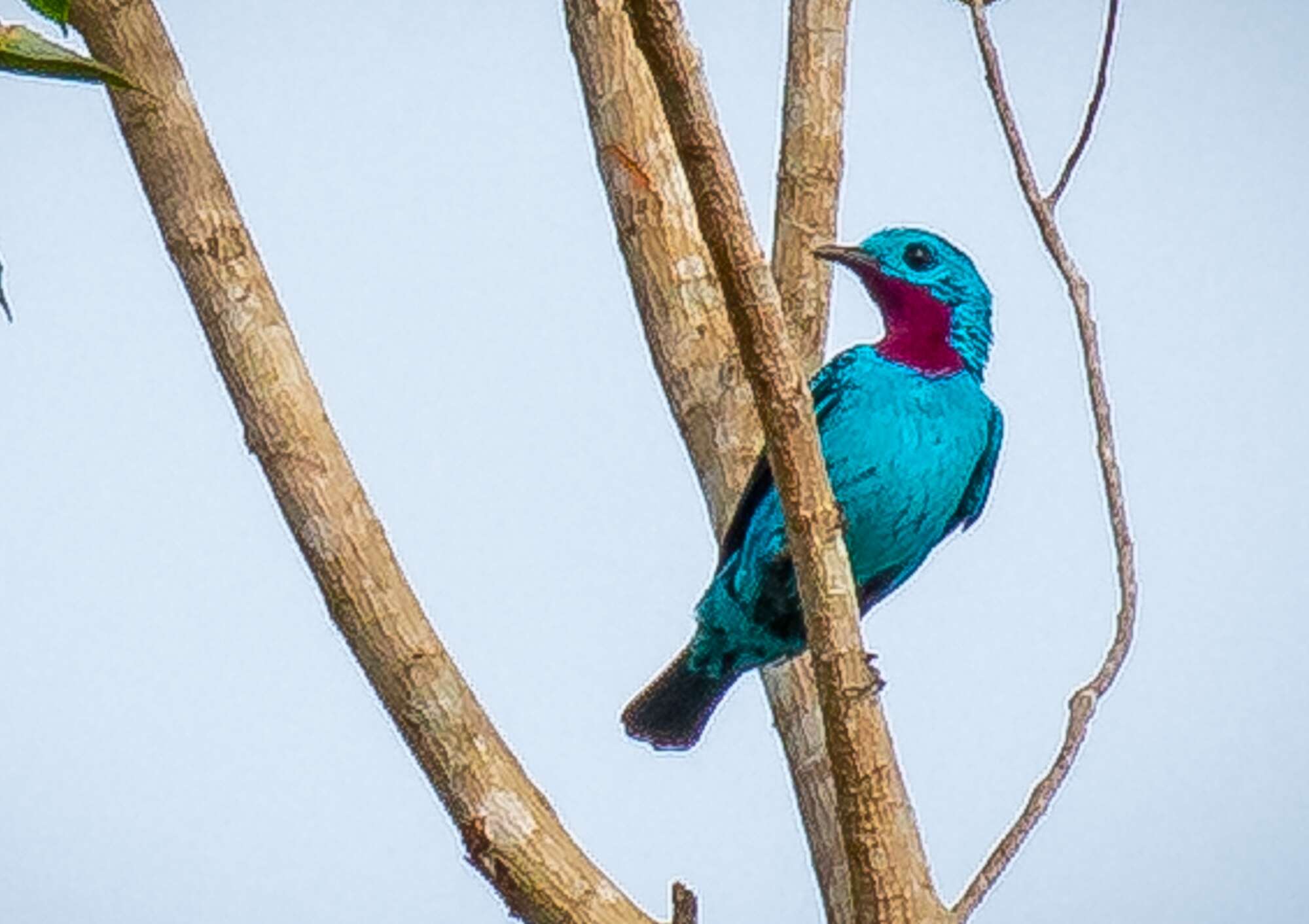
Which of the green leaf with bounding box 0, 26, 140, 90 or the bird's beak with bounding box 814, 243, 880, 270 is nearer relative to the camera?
the green leaf with bounding box 0, 26, 140, 90

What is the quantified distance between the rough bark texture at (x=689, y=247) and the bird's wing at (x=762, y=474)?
0.04 metres

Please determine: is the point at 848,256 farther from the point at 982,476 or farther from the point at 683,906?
the point at 683,906

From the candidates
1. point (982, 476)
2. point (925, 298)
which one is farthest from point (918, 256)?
point (982, 476)

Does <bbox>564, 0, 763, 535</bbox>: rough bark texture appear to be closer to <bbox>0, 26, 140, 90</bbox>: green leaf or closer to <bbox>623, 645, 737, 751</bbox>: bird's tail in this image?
<bbox>623, 645, 737, 751</bbox>: bird's tail

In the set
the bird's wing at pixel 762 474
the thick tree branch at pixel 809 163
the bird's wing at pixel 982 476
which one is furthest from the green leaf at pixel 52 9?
the bird's wing at pixel 982 476

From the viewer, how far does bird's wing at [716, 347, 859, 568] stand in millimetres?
4949

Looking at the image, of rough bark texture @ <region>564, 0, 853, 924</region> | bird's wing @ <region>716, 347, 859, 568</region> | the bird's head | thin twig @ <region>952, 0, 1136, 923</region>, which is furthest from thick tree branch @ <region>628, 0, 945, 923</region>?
the bird's head

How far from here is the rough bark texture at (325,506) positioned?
3744 mm

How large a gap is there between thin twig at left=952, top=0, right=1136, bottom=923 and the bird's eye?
188 cm

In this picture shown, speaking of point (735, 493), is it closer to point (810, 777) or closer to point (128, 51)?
point (810, 777)

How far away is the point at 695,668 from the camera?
5.57 metres

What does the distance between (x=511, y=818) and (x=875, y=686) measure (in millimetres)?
802

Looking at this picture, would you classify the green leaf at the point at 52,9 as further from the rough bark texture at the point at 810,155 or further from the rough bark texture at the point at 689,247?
the rough bark texture at the point at 810,155

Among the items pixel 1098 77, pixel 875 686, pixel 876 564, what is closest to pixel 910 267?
pixel 876 564
